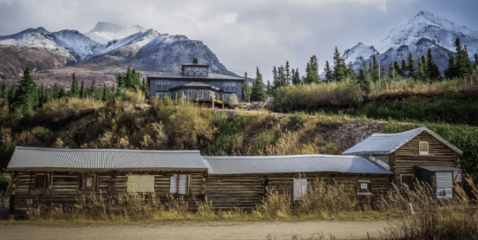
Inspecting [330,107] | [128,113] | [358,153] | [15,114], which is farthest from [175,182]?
[15,114]

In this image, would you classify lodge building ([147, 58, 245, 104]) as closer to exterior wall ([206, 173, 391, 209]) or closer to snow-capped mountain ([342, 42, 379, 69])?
exterior wall ([206, 173, 391, 209])

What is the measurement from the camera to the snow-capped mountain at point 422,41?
14012cm

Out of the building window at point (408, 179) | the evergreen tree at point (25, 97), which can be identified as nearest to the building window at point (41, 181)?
the building window at point (408, 179)

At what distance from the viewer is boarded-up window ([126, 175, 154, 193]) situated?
16.5 m

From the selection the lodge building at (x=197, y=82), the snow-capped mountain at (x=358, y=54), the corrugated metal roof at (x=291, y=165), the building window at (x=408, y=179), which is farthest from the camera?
the snow-capped mountain at (x=358, y=54)

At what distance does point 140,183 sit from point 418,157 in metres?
14.9

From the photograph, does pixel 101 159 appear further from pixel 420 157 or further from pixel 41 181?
pixel 420 157

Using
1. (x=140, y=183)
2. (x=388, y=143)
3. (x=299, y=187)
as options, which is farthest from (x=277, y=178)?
(x=388, y=143)

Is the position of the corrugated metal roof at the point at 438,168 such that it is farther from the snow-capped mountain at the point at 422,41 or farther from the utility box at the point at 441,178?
the snow-capped mountain at the point at 422,41

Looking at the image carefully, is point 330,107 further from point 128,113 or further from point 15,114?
point 15,114

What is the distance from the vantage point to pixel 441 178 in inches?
705

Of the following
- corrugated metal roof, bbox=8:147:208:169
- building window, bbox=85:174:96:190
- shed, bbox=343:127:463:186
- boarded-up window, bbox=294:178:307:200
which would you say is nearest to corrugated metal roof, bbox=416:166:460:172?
shed, bbox=343:127:463:186

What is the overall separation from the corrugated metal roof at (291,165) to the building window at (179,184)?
52.3 inches

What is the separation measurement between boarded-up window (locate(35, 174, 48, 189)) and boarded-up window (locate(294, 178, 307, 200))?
12.0m
